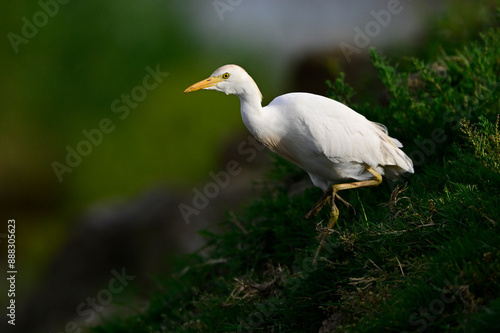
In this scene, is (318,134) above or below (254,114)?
below

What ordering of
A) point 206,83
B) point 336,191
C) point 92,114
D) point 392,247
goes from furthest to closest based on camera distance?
point 92,114
point 336,191
point 206,83
point 392,247

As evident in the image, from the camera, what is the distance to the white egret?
3750 mm

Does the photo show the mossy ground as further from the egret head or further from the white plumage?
the egret head

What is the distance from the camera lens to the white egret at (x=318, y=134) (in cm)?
375

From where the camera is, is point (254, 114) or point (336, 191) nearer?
point (254, 114)

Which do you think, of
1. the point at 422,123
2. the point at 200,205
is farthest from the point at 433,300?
the point at 200,205

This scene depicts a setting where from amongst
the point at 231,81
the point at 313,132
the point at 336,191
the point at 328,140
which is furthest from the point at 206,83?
the point at 336,191

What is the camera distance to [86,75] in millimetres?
10023

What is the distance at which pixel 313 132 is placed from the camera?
3.76 metres

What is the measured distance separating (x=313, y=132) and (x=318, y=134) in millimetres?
38

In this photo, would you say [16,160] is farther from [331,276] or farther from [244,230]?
[331,276]

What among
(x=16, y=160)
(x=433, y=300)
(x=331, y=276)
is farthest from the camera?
(x=16, y=160)

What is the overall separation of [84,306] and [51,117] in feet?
14.1

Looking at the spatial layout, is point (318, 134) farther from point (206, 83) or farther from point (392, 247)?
point (392, 247)
